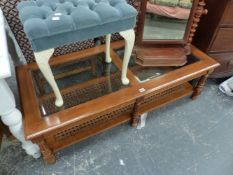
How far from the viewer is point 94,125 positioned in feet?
3.67

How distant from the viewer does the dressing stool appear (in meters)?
0.69

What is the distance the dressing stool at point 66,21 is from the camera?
0.69 metres

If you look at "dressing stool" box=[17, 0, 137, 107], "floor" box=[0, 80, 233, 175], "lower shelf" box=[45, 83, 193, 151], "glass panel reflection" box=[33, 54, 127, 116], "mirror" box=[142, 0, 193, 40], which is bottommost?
"floor" box=[0, 80, 233, 175]

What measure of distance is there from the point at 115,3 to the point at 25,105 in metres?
0.61

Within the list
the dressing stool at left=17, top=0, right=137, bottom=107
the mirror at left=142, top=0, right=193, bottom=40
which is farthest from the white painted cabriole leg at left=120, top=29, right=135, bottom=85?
the mirror at left=142, top=0, right=193, bottom=40

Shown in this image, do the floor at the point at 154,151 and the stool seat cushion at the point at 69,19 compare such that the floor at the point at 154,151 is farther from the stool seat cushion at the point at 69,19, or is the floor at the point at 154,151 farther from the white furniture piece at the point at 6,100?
the stool seat cushion at the point at 69,19

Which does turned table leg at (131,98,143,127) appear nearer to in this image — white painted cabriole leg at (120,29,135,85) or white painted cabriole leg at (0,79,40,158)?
white painted cabriole leg at (120,29,135,85)

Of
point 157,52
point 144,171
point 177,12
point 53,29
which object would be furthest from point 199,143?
point 53,29

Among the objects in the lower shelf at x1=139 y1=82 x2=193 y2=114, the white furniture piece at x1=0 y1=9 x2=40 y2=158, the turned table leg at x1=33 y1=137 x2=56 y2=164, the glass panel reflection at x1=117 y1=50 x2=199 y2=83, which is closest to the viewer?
the white furniture piece at x1=0 y1=9 x2=40 y2=158

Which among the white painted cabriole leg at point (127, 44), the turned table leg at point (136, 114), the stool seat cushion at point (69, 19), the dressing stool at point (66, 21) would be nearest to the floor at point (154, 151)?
the turned table leg at point (136, 114)

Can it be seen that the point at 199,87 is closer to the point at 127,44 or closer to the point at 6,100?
the point at 127,44

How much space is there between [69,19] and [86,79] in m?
0.45

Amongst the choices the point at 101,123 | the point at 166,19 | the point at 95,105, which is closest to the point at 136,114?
the point at 101,123

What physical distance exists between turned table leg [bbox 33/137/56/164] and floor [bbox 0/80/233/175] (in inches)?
2.1
